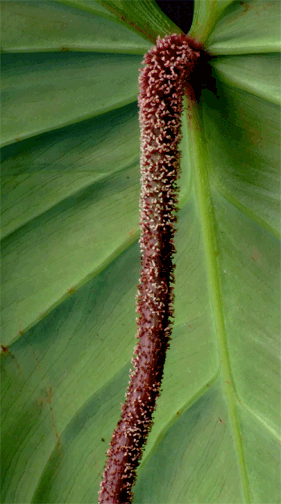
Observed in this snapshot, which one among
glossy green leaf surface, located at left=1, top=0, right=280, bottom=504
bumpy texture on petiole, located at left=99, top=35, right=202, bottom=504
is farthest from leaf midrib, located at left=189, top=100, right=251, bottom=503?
bumpy texture on petiole, located at left=99, top=35, right=202, bottom=504

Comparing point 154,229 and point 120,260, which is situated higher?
point 154,229

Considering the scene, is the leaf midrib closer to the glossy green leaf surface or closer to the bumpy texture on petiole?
the glossy green leaf surface

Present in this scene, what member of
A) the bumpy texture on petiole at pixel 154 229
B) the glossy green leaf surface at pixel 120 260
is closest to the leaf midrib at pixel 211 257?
the glossy green leaf surface at pixel 120 260

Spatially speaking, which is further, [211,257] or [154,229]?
[211,257]

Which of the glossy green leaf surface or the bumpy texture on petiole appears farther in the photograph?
the glossy green leaf surface

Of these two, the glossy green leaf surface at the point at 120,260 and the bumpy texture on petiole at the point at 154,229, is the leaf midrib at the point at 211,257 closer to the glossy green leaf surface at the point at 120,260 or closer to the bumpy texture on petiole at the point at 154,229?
the glossy green leaf surface at the point at 120,260
